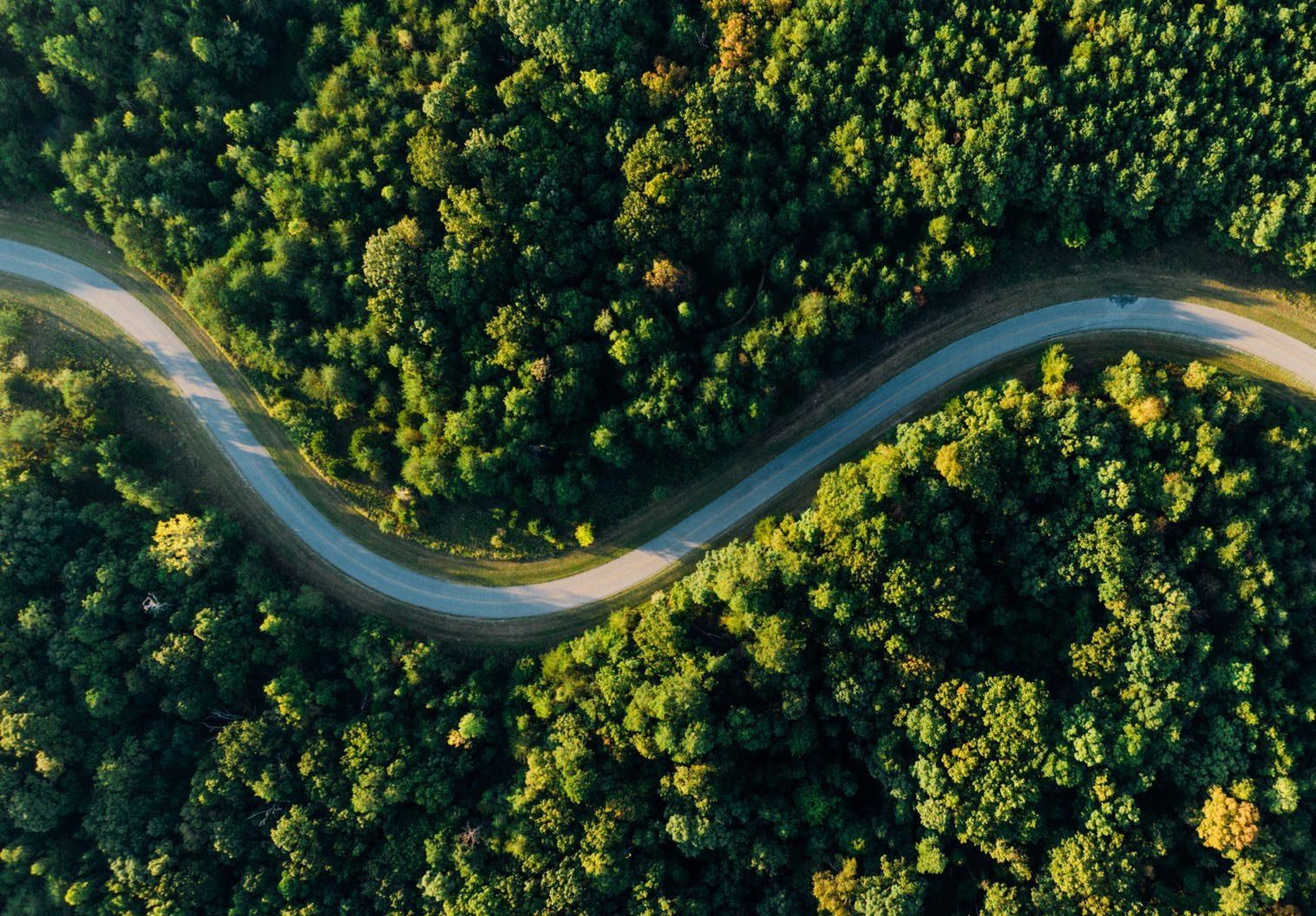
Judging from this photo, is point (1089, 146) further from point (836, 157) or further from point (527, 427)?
point (527, 427)

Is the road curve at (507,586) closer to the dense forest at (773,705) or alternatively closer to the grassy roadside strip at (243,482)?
the grassy roadside strip at (243,482)

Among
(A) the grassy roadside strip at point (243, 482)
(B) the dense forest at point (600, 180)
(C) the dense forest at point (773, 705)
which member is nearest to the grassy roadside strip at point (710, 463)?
(A) the grassy roadside strip at point (243, 482)

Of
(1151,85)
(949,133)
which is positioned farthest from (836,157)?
(1151,85)

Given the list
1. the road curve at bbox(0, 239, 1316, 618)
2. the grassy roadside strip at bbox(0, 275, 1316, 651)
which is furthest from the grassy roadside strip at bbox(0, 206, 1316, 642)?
the road curve at bbox(0, 239, 1316, 618)

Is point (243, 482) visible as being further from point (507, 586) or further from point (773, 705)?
point (773, 705)

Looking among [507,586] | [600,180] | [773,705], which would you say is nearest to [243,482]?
[507,586]

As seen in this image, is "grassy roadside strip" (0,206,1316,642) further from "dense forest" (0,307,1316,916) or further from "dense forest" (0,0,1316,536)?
"dense forest" (0,307,1316,916)
